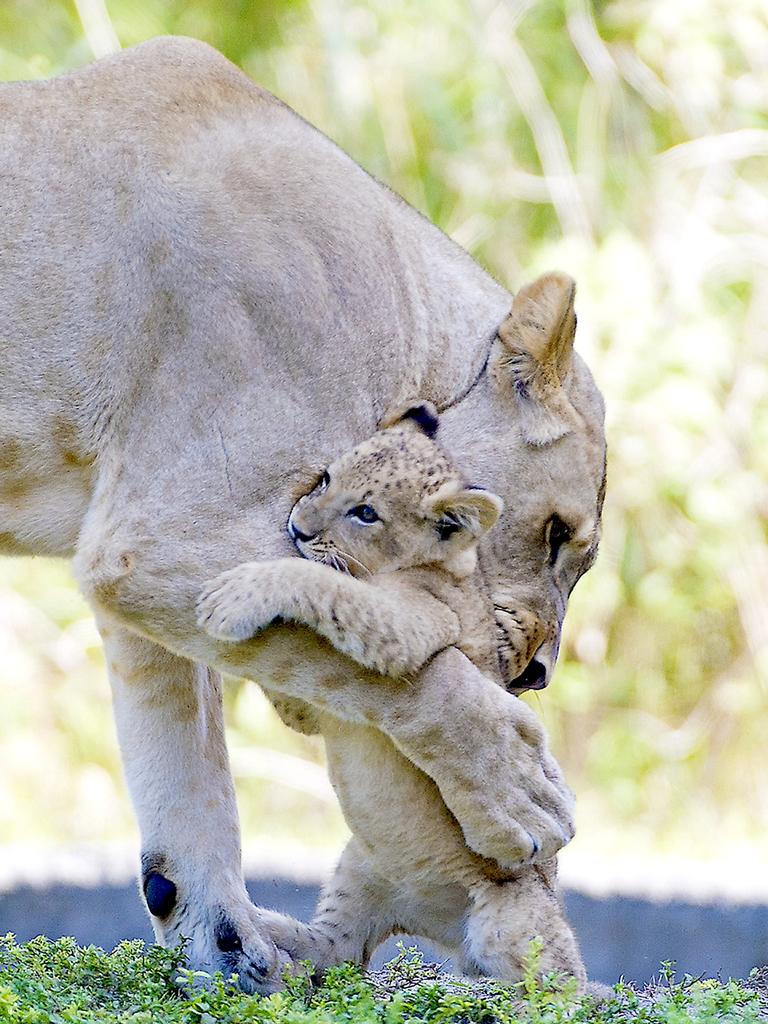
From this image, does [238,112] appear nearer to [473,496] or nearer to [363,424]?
[363,424]

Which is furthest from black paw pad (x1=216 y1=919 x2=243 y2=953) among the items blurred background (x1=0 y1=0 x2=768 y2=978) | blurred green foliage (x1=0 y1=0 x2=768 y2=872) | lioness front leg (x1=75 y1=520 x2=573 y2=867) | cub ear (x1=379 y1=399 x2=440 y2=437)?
blurred green foliage (x1=0 y1=0 x2=768 y2=872)

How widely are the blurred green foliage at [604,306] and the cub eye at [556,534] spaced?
178 inches

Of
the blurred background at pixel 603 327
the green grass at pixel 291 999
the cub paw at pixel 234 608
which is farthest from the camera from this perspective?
the blurred background at pixel 603 327

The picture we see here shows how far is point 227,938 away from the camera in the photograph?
371cm

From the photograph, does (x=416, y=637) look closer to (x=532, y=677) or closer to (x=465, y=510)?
(x=465, y=510)

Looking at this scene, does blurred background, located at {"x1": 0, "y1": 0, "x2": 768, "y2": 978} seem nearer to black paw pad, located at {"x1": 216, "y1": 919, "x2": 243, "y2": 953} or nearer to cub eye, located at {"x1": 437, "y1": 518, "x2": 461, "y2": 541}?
black paw pad, located at {"x1": 216, "y1": 919, "x2": 243, "y2": 953}

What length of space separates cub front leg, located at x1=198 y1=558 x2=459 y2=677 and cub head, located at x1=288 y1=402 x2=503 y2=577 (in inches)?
5.6

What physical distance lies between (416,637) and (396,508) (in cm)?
35

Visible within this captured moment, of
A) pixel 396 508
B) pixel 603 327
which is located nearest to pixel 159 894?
pixel 396 508

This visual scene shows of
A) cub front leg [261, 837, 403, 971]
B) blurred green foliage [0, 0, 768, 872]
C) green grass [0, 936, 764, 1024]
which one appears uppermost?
blurred green foliage [0, 0, 768, 872]

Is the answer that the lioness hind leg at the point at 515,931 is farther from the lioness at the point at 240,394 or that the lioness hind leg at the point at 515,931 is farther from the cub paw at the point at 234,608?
the cub paw at the point at 234,608

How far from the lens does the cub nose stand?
3.37 meters

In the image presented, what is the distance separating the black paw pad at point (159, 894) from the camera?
3.80 metres

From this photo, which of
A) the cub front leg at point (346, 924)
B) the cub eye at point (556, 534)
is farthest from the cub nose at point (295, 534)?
the cub front leg at point (346, 924)
